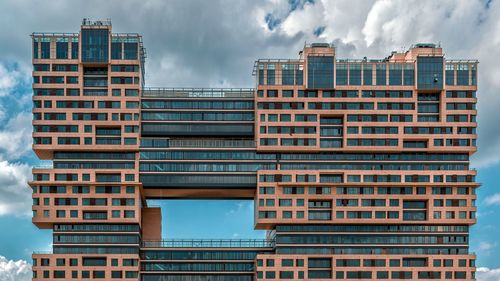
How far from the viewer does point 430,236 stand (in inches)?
6107

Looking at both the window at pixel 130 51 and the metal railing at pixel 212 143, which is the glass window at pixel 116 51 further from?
the metal railing at pixel 212 143

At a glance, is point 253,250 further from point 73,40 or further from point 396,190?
point 73,40

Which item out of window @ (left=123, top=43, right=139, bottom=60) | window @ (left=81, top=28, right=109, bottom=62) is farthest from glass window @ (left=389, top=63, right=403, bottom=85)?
window @ (left=81, top=28, right=109, bottom=62)

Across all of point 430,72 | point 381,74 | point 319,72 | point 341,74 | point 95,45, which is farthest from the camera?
point 430,72

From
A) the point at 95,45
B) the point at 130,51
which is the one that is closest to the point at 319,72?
the point at 130,51

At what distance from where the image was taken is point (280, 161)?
158 meters

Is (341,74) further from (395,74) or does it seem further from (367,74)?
(395,74)

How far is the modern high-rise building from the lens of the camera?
154 m

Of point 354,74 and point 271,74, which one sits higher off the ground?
point 354,74

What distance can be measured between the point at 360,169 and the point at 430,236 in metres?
19.1

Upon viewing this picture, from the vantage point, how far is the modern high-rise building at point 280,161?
15350 centimetres

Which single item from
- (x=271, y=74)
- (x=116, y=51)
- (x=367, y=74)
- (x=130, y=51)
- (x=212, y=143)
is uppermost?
(x=130, y=51)

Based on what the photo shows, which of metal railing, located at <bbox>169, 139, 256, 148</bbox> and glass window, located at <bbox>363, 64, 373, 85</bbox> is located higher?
glass window, located at <bbox>363, 64, 373, 85</bbox>

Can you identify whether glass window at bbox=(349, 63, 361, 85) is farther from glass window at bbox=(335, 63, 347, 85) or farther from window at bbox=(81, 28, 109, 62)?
window at bbox=(81, 28, 109, 62)
